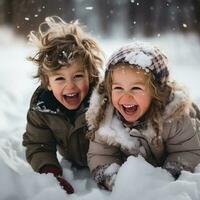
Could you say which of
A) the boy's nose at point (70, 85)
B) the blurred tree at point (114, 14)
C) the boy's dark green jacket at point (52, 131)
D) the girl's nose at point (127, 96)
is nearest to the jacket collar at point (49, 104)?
the boy's dark green jacket at point (52, 131)

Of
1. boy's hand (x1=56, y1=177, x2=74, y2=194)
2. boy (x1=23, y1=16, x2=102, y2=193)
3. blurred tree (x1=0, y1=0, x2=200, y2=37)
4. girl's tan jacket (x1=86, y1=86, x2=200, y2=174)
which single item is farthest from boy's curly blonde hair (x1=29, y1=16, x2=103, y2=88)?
blurred tree (x1=0, y1=0, x2=200, y2=37)

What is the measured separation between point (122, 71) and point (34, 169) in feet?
2.50

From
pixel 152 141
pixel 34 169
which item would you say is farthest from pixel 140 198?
pixel 34 169

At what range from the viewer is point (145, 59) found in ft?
8.12

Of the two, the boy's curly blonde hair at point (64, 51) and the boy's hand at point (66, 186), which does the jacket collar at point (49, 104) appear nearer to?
the boy's curly blonde hair at point (64, 51)

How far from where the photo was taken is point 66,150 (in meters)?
3.02

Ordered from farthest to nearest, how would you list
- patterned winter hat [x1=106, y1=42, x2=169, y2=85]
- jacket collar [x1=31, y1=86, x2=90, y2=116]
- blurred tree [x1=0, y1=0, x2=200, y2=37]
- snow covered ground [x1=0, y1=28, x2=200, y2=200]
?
blurred tree [x1=0, y1=0, x2=200, y2=37]
jacket collar [x1=31, y1=86, x2=90, y2=116]
patterned winter hat [x1=106, y1=42, x2=169, y2=85]
snow covered ground [x1=0, y1=28, x2=200, y2=200]

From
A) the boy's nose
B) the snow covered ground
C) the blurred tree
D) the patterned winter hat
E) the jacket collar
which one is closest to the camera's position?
the snow covered ground

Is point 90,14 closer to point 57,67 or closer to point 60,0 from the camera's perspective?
point 60,0

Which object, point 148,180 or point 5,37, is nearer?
point 148,180

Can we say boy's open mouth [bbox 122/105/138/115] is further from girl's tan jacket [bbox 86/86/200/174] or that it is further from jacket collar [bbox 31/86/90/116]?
jacket collar [bbox 31/86/90/116]

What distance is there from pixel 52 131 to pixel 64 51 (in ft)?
1.54

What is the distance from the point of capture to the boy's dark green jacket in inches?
112

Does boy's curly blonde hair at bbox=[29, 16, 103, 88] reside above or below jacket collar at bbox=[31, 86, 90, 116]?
above
